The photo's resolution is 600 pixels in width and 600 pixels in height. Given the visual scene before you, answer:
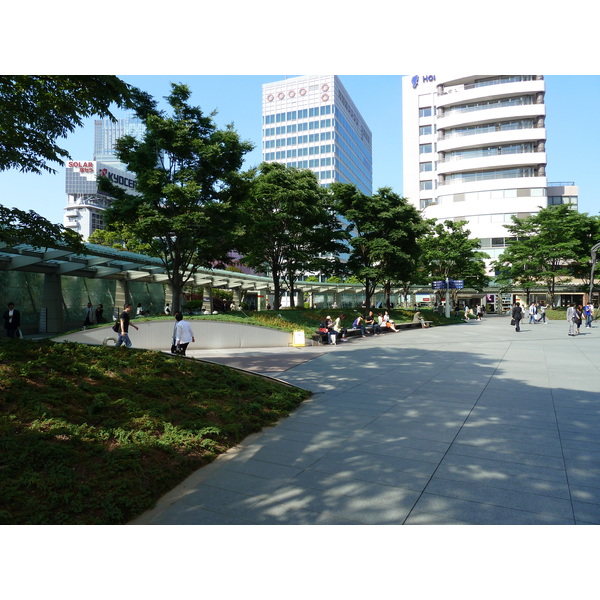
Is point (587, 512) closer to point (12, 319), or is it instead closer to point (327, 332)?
point (327, 332)

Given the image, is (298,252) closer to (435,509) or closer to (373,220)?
(373,220)

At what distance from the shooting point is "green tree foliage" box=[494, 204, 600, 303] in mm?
40188

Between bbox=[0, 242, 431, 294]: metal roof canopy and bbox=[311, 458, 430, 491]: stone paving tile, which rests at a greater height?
bbox=[0, 242, 431, 294]: metal roof canopy

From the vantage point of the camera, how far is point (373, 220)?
2736cm

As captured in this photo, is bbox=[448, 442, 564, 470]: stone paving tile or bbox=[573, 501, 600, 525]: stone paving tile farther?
bbox=[448, 442, 564, 470]: stone paving tile

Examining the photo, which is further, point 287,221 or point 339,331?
point 287,221

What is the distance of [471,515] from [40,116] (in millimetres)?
7902

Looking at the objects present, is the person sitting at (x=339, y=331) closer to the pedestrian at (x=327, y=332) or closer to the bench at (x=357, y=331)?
the pedestrian at (x=327, y=332)

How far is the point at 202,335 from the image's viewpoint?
56.5ft

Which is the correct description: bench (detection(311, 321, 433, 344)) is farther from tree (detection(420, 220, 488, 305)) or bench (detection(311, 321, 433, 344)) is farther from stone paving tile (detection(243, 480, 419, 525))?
stone paving tile (detection(243, 480, 419, 525))

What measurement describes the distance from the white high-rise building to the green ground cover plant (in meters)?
52.1

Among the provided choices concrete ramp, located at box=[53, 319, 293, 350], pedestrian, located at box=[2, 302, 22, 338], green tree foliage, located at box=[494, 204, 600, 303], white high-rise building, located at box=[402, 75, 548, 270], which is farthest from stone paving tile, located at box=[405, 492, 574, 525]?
white high-rise building, located at box=[402, 75, 548, 270]

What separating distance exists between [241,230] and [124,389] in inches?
468

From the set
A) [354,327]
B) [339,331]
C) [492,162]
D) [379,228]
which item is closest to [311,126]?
[492,162]
